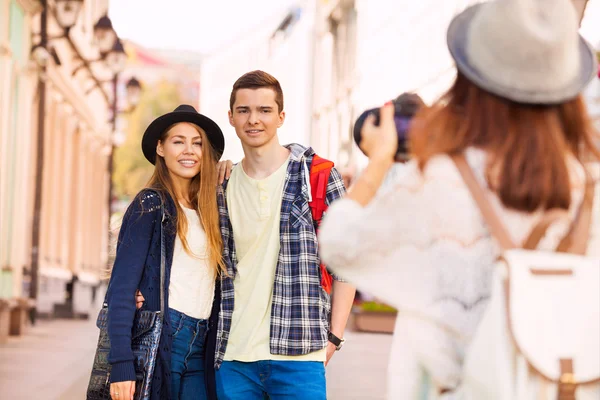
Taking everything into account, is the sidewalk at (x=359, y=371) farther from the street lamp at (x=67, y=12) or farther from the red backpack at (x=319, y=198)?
the street lamp at (x=67, y=12)

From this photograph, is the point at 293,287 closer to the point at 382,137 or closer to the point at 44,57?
the point at 382,137

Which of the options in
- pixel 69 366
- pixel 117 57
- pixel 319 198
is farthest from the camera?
pixel 117 57

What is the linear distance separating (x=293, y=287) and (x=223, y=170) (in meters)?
0.68

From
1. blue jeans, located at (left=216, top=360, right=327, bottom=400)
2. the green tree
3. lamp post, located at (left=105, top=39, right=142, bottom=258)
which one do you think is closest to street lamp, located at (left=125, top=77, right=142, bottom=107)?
lamp post, located at (left=105, top=39, right=142, bottom=258)

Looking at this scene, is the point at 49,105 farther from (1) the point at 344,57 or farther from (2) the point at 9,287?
(1) the point at 344,57

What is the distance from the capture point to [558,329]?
8.25 ft

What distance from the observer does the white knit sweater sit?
267 cm

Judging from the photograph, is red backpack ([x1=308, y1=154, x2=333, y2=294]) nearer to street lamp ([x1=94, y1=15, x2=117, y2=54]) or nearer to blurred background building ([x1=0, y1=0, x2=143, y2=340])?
blurred background building ([x1=0, y1=0, x2=143, y2=340])

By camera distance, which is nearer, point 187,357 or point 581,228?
point 581,228

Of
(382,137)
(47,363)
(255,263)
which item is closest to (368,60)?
(47,363)

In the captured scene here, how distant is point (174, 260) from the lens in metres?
4.48

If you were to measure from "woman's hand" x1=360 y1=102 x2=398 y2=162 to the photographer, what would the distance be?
0.27ft

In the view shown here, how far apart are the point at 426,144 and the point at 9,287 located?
13.5 m

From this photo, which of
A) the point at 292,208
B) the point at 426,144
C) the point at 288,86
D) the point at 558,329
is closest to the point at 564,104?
the point at 426,144
